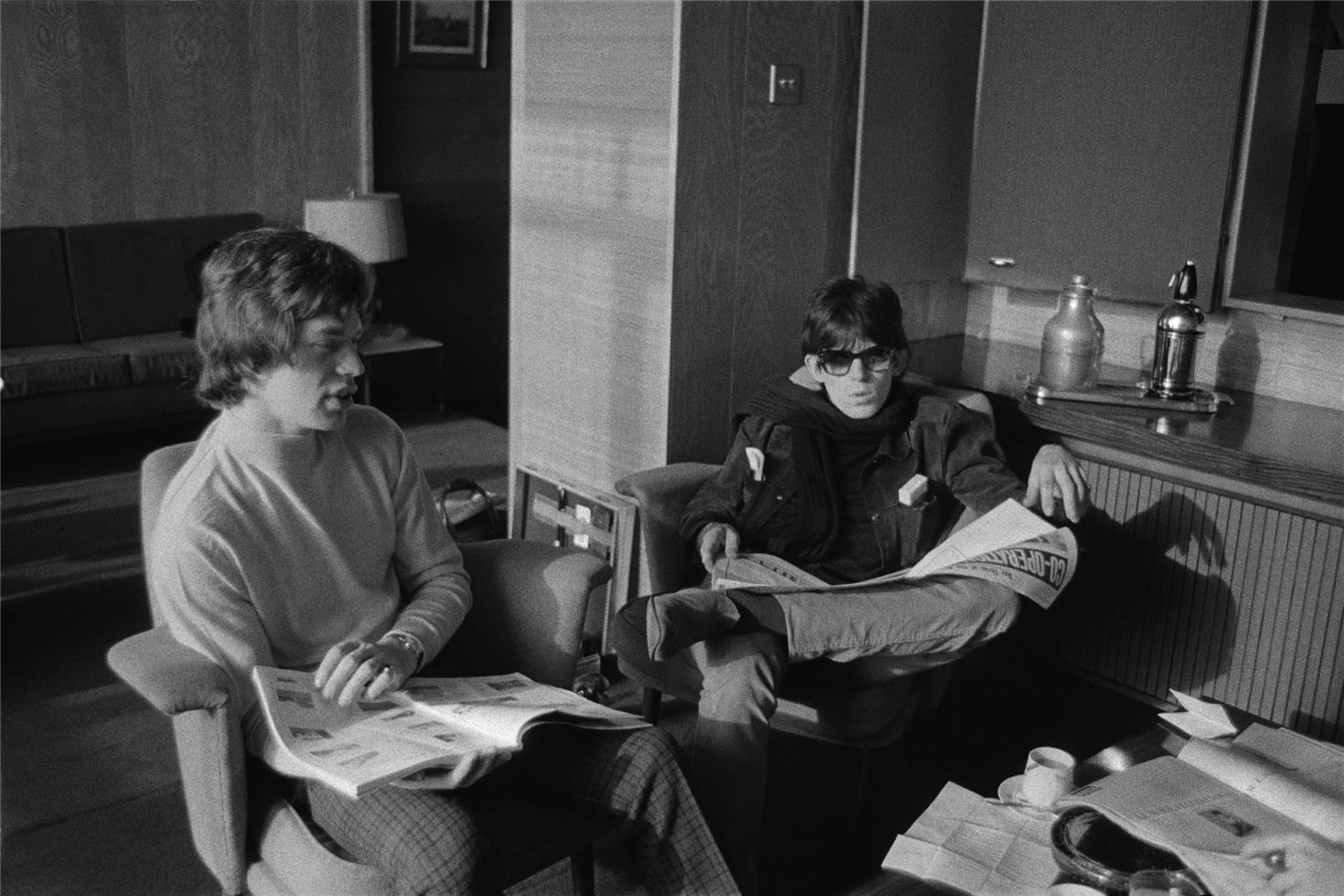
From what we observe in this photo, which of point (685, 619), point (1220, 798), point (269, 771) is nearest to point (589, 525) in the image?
point (685, 619)

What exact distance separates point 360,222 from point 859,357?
3462mm

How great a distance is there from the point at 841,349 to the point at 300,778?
1.22 meters

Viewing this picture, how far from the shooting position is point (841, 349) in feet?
7.91

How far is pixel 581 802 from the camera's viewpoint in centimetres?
179

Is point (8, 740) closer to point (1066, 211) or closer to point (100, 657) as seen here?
point (100, 657)

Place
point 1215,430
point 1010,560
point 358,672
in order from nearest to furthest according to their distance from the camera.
→ point 358,672
point 1010,560
point 1215,430

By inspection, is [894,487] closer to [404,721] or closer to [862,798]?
[862,798]

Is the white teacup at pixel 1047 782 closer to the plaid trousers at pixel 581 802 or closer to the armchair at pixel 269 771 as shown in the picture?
the plaid trousers at pixel 581 802

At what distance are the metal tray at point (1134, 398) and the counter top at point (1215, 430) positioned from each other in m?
0.01

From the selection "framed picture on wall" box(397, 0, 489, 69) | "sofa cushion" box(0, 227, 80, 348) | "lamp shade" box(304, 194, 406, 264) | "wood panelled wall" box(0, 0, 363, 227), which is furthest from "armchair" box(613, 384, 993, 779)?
"framed picture on wall" box(397, 0, 489, 69)

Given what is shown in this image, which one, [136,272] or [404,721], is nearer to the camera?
[404,721]

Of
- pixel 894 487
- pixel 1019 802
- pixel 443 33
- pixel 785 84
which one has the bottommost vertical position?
pixel 1019 802

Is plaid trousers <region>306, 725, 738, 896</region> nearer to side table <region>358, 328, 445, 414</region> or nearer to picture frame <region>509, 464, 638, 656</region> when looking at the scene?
picture frame <region>509, 464, 638, 656</region>

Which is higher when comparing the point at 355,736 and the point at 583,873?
the point at 355,736
